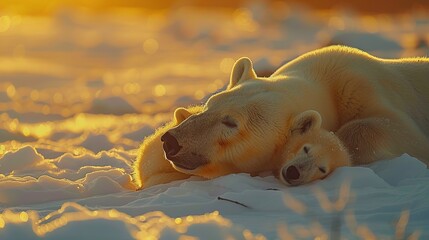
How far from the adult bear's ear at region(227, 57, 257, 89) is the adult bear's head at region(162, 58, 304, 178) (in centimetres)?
54

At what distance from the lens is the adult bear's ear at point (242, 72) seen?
6609mm

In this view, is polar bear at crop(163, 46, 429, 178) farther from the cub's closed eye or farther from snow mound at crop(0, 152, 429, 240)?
snow mound at crop(0, 152, 429, 240)

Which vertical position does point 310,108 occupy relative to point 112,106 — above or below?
above

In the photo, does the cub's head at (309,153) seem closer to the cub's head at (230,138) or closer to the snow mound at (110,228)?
the cub's head at (230,138)

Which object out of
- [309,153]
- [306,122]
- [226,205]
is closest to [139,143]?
[306,122]

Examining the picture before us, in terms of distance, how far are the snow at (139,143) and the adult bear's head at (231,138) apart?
0.19 m

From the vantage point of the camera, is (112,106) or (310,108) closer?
(310,108)

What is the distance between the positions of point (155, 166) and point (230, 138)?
2.08ft

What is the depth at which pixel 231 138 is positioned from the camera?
596cm

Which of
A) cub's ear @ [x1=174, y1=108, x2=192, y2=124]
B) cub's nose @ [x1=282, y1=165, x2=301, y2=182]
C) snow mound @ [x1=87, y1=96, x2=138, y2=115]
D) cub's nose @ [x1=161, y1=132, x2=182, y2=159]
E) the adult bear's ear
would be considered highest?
the adult bear's ear

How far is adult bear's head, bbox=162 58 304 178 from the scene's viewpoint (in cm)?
591

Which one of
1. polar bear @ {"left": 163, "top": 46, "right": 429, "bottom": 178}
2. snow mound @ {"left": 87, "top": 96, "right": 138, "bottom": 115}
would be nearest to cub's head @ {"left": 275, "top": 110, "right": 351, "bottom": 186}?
polar bear @ {"left": 163, "top": 46, "right": 429, "bottom": 178}

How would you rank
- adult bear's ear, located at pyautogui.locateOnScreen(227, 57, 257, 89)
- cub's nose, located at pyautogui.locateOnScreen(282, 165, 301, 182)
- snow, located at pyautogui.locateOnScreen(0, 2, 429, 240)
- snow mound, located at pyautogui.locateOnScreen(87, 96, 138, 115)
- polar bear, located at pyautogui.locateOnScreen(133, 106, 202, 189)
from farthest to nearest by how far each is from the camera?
snow mound, located at pyautogui.locateOnScreen(87, 96, 138, 115) < adult bear's ear, located at pyautogui.locateOnScreen(227, 57, 257, 89) < polar bear, located at pyautogui.locateOnScreen(133, 106, 202, 189) < cub's nose, located at pyautogui.locateOnScreen(282, 165, 301, 182) < snow, located at pyautogui.locateOnScreen(0, 2, 429, 240)

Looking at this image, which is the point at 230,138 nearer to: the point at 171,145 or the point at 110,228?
the point at 171,145
